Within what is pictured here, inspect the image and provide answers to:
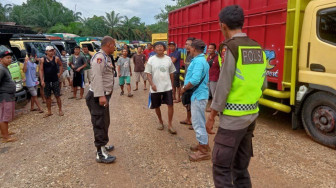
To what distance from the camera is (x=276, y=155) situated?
3951 millimetres

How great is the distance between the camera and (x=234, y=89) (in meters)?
2.09

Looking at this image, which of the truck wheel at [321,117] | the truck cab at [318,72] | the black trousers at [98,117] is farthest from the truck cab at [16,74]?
the truck wheel at [321,117]

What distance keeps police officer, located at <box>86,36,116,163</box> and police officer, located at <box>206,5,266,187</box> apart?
186 cm

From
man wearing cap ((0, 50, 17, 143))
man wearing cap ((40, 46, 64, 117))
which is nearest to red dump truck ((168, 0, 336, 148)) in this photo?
man wearing cap ((40, 46, 64, 117))

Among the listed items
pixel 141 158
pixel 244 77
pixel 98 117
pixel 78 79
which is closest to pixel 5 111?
pixel 98 117

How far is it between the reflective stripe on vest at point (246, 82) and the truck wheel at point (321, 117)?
108 inches

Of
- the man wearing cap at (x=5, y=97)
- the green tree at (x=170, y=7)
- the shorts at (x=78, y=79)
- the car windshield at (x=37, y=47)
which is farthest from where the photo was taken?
the green tree at (x=170, y=7)

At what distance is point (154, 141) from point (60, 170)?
1637 millimetres

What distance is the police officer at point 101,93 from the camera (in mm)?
3494

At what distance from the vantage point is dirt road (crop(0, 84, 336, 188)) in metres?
3.27

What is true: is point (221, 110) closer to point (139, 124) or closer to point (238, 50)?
point (238, 50)

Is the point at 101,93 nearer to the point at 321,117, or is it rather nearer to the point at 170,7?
the point at 321,117

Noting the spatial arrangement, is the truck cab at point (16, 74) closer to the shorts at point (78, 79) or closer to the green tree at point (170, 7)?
the shorts at point (78, 79)

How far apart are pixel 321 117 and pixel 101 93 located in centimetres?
363
